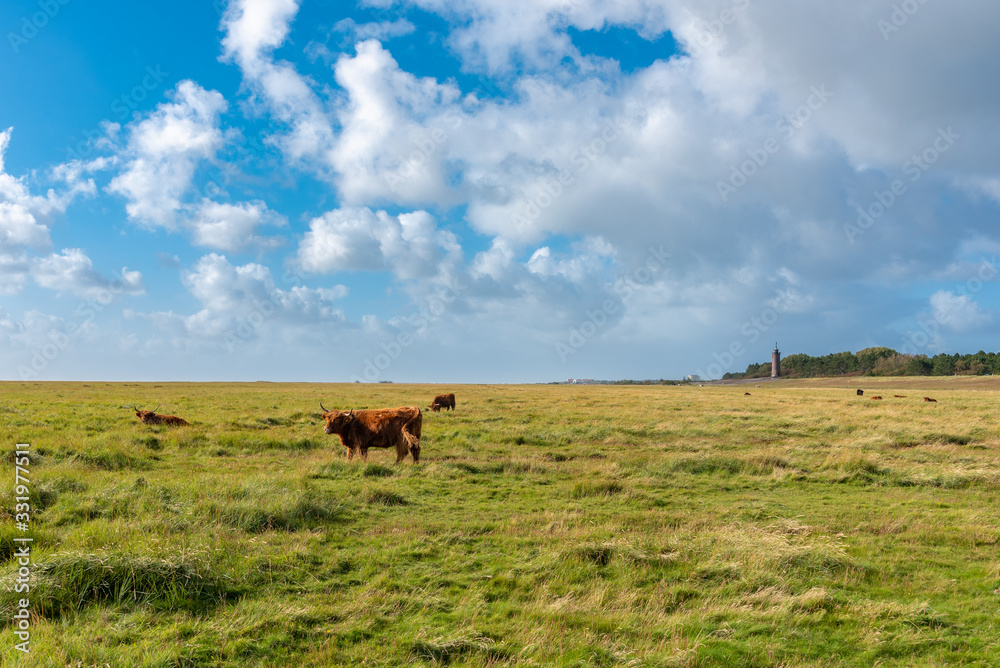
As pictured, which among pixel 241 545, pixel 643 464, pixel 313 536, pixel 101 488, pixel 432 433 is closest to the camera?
pixel 241 545

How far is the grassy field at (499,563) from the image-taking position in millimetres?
4949

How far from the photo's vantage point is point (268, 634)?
499 cm

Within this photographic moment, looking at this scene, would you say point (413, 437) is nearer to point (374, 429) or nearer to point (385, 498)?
point (374, 429)

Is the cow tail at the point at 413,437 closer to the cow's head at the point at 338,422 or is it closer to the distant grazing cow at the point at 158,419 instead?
the cow's head at the point at 338,422

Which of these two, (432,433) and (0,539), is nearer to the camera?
(0,539)

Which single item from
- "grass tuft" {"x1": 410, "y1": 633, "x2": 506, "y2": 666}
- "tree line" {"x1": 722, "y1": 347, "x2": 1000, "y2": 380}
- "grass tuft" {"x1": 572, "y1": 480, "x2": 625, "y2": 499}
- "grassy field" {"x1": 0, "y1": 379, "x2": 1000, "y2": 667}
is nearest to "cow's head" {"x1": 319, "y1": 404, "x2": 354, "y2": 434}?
"grassy field" {"x1": 0, "y1": 379, "x2": 1000, "y2": 667}

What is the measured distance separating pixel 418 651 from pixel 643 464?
440 inches

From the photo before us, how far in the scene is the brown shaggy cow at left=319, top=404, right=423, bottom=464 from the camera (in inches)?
592

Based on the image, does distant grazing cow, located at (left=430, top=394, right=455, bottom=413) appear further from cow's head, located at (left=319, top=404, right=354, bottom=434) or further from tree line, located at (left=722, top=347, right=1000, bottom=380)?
tree line, located at (left=722, top=347, right=1000, bottom=380)

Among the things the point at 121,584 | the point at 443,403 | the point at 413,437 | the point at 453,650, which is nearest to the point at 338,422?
the point at 413,437

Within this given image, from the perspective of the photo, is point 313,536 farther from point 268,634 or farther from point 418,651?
point 418,651

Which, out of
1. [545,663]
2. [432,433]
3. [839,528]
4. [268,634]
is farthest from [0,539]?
[432,433]

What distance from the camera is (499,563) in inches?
277

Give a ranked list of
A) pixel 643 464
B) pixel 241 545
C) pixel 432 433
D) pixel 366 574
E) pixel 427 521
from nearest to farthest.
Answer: pixel 366 574
pixel 241 545
pixel 427 521
pixel 643 464
pixel 432 433
